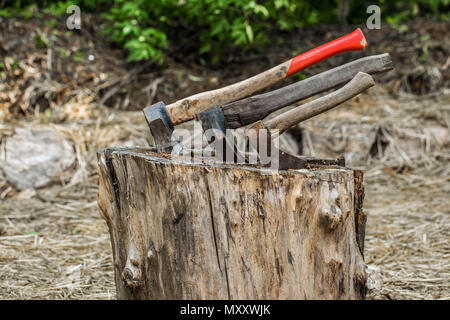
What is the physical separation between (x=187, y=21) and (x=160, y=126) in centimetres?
361

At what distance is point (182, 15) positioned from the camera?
5328 millimetres

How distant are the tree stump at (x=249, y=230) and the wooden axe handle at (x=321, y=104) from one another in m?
0.36

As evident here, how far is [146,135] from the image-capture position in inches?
172

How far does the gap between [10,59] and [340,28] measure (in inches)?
168

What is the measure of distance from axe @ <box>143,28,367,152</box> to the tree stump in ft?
1.10

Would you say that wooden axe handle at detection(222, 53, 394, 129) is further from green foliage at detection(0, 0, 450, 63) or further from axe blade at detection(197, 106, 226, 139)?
green foliage at detection(0, 0, 450, 63)

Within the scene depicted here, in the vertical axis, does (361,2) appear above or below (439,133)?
above

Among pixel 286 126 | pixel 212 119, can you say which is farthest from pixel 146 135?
pixel 286 126

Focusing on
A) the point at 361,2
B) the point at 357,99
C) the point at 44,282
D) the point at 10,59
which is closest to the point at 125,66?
the point at 10,59

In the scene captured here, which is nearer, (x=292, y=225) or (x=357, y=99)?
(x=292, y=225)

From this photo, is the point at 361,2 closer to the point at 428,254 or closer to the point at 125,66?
the point at 125,66

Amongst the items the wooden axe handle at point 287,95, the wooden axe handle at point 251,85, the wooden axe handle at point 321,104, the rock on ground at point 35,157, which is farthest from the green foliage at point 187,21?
the wooden axe handle at point 321,104

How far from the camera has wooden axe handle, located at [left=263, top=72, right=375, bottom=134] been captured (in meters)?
1.98

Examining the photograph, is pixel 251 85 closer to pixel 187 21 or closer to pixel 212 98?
pixel 212 98
